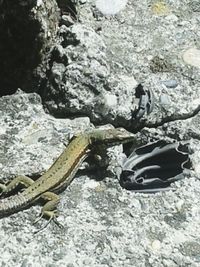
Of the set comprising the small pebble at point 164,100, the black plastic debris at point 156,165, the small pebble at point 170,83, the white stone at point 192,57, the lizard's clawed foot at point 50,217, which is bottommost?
the lizard's clawed foot at point 50,217

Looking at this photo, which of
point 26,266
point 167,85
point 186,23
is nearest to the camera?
point 26,266

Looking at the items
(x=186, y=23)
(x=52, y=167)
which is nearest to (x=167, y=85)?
(x=186, y=23)

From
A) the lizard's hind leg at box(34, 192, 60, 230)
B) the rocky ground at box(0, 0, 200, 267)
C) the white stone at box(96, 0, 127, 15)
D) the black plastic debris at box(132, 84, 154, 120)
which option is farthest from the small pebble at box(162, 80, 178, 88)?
the lizard's hind leg at box(34, 192, 60, 230)

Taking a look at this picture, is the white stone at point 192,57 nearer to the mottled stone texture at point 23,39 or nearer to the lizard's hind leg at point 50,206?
the mottled stone texture at point 23,39

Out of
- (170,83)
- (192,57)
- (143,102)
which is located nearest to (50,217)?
(143,102)

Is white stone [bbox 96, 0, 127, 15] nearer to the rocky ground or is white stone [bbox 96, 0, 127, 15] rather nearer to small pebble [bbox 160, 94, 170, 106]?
the rocky ground

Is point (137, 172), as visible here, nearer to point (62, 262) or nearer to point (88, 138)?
point (88, 138)

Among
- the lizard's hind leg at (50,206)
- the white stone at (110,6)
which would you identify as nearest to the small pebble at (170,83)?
the white stone at (110,6)
